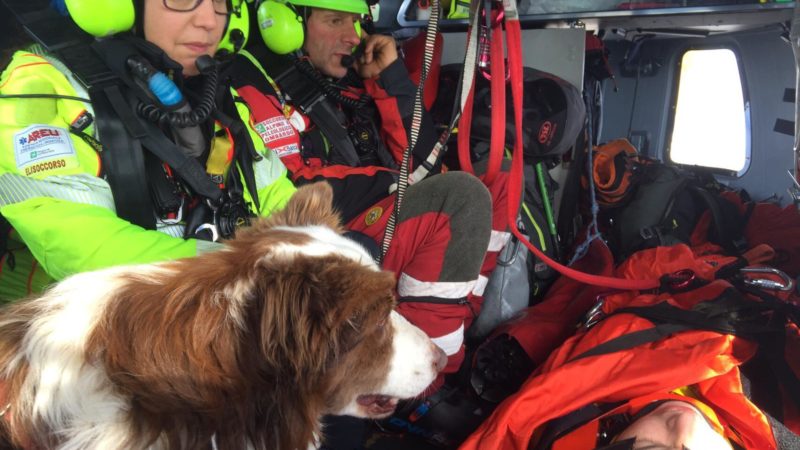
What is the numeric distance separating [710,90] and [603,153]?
1.20 metres

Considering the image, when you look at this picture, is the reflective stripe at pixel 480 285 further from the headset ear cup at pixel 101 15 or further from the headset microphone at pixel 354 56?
the headset ear cup at pixel 101 15

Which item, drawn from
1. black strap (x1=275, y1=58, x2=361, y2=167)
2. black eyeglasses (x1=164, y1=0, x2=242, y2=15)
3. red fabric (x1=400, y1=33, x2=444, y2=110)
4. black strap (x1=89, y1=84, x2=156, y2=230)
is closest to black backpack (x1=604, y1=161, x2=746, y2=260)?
red fabric (x1=400, y1=33, x2=444, y2=110)

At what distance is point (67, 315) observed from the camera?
1188 millimetres

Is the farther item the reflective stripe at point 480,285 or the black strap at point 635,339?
the reflective stripe at point 480,285

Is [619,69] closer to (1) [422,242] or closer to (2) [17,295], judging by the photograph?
(1) [422,242]

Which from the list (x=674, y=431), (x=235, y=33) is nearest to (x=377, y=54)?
(x=235, y=33)

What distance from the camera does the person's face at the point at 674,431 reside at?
169cm

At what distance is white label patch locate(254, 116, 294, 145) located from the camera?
9.18ft

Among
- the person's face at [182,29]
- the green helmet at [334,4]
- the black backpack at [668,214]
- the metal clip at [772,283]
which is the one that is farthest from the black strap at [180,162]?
the black backpack at [668,214]

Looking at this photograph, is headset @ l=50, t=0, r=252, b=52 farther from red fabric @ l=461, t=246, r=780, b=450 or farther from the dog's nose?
red fabric @ l=461, t=246, r=780, b=450

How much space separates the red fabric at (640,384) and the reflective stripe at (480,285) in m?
0.82

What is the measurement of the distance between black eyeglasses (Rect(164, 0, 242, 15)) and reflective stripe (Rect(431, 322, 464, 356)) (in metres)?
1.96

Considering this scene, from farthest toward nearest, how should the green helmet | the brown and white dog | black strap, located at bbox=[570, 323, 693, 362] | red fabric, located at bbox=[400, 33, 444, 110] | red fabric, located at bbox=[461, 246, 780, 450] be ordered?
red fabric, located at bbox=[400, 33, 444, 110] < the green helmet < black strap, located at bbox=[570, 323, 693, 362] < red fabric, located at bbox=[461, 246, 780, 450] < the brown and white dog

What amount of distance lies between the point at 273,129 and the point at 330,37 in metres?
0.94
